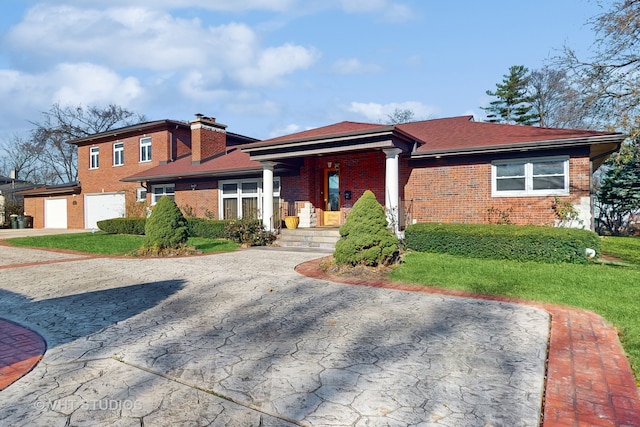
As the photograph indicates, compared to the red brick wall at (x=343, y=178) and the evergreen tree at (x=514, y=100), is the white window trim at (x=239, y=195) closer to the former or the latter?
the red brick wall at (x=343, y=178)

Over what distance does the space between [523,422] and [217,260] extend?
8.93 m

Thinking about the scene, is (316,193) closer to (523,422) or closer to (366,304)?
(366,304)

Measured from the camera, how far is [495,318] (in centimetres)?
505

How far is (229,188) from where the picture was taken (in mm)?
18703

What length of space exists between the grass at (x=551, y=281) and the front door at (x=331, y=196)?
20.9ft

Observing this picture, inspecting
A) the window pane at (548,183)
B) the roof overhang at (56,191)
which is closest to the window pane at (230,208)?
the window pane at (548,183)

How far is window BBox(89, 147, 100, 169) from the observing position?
25991 mm

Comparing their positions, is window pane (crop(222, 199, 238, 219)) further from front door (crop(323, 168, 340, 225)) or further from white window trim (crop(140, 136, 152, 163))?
white window trim (crop(140, 136, 152, 163))

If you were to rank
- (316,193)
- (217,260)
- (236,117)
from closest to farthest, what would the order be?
(217,260) < (316,193) < (236,117)

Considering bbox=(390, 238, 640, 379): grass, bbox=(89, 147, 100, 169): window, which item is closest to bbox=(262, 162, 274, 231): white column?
bbox=(390, 238, 640, 379): grass

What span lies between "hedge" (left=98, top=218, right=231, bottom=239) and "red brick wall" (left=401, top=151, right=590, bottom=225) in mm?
7533

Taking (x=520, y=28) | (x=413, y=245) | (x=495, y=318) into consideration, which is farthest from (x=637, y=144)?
(x=495, y=318)

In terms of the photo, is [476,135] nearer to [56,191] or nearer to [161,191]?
[161,191]

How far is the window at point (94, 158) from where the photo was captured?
25991 millimetres
